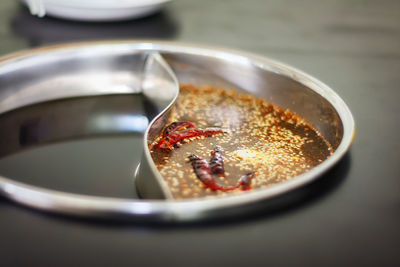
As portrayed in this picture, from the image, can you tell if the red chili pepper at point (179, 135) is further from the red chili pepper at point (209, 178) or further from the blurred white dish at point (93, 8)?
the blurred white dish at point (93, 8)

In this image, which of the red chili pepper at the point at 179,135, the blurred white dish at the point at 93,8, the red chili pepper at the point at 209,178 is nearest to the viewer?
the red chili pepper at the point at 209,178

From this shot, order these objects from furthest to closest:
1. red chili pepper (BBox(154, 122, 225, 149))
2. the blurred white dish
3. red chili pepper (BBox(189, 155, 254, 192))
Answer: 1. the blurred white dish
2. red chili pepper (BBox(154, 122, 225, 149))
3. red chili pepper (BBox(189, 155, 254, 192))

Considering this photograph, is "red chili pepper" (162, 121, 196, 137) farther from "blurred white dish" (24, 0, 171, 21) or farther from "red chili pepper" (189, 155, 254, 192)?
"blurred white dish" (24, 0, 171, 21)

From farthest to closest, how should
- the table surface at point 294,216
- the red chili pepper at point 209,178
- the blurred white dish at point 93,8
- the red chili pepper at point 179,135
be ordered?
the blurred white dish at point 93,8
the red chili pepper at point 179,135
the red chili pepper at point 209,178
the table surface at point 294,216

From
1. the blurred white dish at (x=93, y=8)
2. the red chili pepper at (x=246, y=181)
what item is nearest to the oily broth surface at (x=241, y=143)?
the red chili pepper at (x=246, y=181)

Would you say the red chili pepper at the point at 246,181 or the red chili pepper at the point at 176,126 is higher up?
the red chili pepper at the point at 246,181

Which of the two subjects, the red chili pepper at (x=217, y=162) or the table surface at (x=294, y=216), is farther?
the red chili pepper at (x=217, y=162)

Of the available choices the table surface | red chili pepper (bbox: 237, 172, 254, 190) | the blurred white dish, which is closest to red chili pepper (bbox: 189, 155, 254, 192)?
red chili pepper (bbox: 237, 172, 254, 190)
